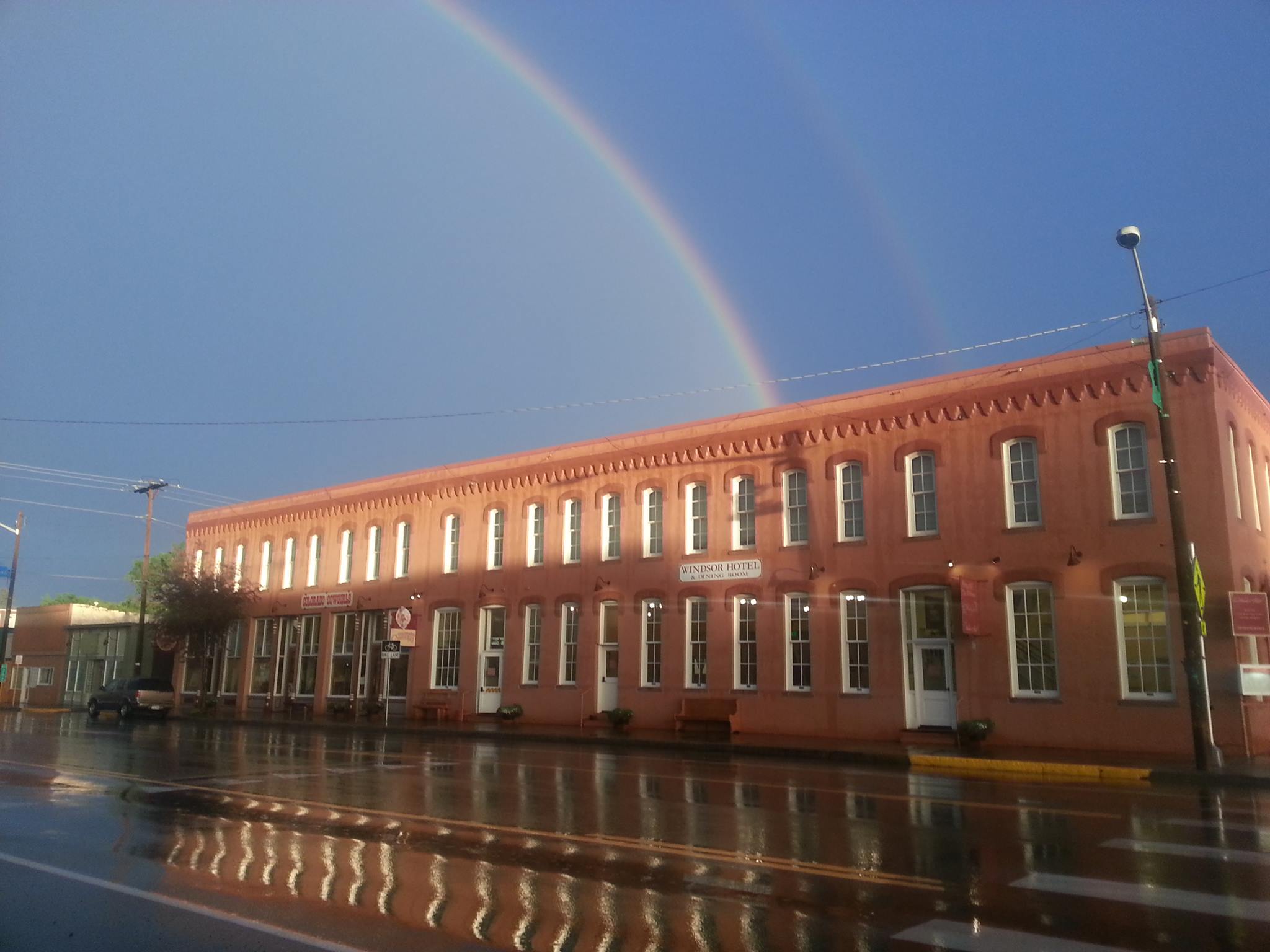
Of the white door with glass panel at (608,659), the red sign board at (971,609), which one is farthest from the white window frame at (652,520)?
the red sign board at (971,609)

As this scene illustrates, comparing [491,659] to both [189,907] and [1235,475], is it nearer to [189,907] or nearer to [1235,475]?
[1235,475]

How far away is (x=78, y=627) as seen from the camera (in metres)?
54.3

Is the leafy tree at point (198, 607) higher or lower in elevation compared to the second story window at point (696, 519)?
lower

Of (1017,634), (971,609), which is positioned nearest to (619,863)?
(971,609)

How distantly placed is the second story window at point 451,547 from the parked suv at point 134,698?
13019 mm

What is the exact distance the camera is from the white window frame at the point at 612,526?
Result: 3019 cm

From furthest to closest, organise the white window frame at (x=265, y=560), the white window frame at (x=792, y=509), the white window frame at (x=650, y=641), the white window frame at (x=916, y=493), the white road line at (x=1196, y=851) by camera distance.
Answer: the white window frame at (x=265, y=560) < the white window frame at (x=650, y=641) < the white window frame at (x=792, y=509) < the white window frame at (x=916, y=493) < the white road line at (x=1196, y=851)

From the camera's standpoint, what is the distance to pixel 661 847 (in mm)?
9547

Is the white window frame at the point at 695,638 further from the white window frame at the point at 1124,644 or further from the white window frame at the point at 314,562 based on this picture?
the white window frame at the point at 314,562

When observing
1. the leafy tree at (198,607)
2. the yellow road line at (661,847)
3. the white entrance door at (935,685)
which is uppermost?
the leafy tree at (198,607)

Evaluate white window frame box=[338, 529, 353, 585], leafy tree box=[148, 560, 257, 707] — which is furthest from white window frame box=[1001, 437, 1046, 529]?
leafy tree box=[148, 560, 257, 707]

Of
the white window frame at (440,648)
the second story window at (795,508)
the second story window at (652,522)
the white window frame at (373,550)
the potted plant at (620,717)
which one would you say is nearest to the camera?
the second story window at (795,508)

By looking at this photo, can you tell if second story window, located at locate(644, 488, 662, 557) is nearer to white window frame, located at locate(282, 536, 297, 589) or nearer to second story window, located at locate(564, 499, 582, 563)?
second story window, located at locate(564, 499, 582, 563)

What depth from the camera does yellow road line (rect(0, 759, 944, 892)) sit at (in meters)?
8.18
